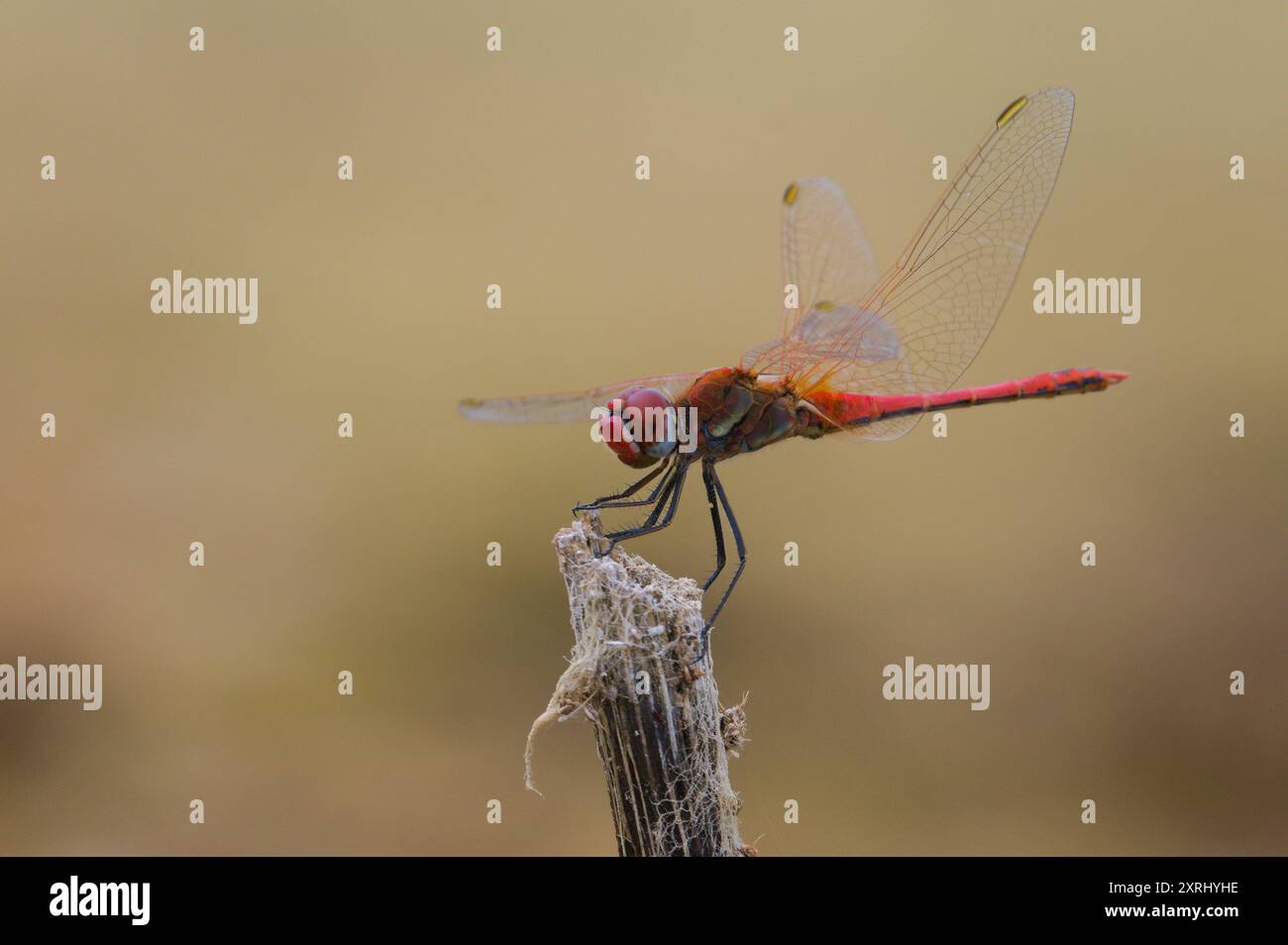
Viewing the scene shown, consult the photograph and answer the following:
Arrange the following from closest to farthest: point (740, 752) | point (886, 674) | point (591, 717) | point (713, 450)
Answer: point (591, 717)
point (740, 752)
point (713, 450)
point (886, 674)

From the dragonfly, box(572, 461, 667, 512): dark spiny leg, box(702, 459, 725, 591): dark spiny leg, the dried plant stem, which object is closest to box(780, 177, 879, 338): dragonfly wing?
the dragonfly

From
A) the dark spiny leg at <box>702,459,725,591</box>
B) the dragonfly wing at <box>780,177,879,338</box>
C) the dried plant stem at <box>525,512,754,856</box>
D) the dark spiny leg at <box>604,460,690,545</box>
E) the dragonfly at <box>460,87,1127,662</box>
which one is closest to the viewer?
the dried plant stem at <box>525,512,754,856</box>

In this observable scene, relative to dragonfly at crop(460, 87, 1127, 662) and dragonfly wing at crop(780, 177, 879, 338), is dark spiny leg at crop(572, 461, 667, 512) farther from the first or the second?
dragonfly wing at crop(780, 177, 879, 338)

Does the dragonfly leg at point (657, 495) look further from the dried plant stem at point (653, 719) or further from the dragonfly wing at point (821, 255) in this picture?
the dragonfly wing at point (821, 255)

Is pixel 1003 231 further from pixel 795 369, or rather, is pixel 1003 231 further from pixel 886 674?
pixel 886 674

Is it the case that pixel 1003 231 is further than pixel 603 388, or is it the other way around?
pixel 1003 231
